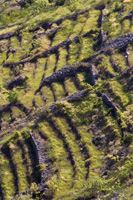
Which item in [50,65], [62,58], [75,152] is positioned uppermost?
[62,58]

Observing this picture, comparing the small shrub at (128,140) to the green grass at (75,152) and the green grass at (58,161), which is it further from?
the green grass at (58,161)

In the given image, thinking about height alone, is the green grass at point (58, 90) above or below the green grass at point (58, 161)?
above

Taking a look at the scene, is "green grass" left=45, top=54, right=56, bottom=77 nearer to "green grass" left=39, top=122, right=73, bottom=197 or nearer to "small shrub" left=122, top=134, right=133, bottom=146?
"green grass" left=39, top=122, right=73, bottom=197

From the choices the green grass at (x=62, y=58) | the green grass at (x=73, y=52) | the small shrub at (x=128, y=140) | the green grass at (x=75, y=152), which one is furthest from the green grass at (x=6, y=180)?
the green grass at (x=73, y=52)

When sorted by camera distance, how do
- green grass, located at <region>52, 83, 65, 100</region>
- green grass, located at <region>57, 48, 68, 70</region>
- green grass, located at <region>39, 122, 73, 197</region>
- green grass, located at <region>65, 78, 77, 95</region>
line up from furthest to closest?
1. green grass, located at <region>57, 48, 68, 70</region>
2. green grass, located at <region>52, 83, 65, 100</region>
3. green grass, located at <region>65, 78, 77, 95</region>
4. green grass, located at <region>39, 122, 73, 197</region>

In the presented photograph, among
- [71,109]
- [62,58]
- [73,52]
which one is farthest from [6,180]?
[73,52]

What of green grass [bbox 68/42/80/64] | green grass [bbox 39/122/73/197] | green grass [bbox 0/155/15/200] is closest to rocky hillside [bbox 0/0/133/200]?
green grass [bbox 0/155/15/200]

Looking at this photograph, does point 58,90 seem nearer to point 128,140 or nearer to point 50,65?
point 50,65

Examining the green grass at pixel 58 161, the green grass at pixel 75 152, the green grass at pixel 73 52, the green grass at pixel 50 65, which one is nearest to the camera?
the green grass at pixel 75 152

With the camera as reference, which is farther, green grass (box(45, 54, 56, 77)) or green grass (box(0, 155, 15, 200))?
green grass (box(45, 54, 56, 77))

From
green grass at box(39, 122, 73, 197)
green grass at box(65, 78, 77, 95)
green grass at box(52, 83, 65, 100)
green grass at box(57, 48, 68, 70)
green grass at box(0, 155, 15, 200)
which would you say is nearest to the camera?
green grass at box(39, 122, 73, 197)
